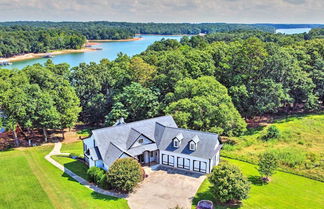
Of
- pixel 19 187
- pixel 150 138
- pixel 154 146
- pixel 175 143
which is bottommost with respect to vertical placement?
pixel 19 187

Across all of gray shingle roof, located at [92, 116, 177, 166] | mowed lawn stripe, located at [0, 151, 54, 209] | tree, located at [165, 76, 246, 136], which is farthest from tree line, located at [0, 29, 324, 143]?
mowed lawn stripe, located at [0, 151, 54, 209]

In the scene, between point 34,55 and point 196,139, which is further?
point 34,55

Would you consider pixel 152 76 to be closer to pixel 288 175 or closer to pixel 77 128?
pixel 77 128

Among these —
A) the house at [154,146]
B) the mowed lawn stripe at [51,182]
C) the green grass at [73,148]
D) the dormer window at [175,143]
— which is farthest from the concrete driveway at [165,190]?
the green grass at [73,148]

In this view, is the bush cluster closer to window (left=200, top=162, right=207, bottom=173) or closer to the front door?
the front door

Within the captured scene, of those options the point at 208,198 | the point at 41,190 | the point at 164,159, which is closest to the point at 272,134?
the point at 164,159

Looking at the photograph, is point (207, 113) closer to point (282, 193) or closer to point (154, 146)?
point (154, 146)
